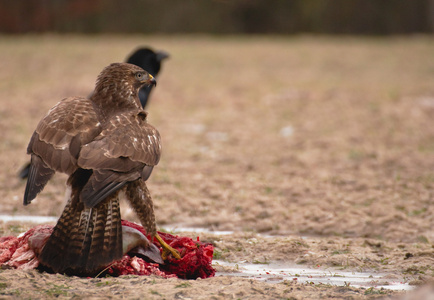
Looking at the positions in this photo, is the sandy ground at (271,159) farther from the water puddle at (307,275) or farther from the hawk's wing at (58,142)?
the hawk's wing at (58,142)

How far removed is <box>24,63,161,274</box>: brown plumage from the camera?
11.6 feet

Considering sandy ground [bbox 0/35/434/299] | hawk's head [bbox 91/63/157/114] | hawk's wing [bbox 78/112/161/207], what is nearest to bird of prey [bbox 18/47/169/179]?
sandy ground [bbox 0/35/434/299]

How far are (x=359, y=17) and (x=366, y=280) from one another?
2252cm

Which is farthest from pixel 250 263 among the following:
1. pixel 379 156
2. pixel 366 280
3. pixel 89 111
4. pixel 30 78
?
pixel 30 78

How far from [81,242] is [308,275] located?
1416 mm

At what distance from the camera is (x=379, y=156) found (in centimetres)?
804

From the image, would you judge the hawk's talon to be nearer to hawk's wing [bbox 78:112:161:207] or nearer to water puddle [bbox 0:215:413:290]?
water puddle [bbox 0:215:413:290]

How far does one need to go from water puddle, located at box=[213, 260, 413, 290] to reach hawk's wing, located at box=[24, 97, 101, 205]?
3.75 ft

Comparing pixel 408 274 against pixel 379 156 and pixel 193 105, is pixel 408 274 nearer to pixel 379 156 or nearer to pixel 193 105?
pixel 379 156

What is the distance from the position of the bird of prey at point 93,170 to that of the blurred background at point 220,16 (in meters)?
18.8

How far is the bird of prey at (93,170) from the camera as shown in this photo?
353 cm

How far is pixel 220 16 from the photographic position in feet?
80.5

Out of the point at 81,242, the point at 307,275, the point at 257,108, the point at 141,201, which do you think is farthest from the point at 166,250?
the point at 257,108

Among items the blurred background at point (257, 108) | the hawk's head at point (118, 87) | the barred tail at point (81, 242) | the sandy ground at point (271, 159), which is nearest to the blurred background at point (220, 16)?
the blurred background at point (257, 108)
